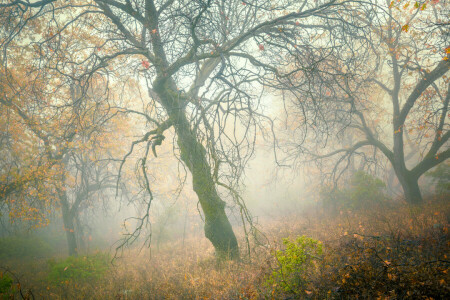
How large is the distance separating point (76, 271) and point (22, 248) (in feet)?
37.2

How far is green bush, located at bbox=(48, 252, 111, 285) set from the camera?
6773mm

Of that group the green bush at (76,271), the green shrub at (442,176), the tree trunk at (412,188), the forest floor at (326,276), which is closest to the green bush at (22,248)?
the forest floor at (326,276)

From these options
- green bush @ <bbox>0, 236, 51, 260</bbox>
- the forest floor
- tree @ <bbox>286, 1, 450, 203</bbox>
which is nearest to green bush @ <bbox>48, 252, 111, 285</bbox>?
the forest floor

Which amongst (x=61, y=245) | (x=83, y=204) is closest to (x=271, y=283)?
(x=83, y=204)

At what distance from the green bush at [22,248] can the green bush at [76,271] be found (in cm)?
985

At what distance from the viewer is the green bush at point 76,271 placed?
22.2 ft

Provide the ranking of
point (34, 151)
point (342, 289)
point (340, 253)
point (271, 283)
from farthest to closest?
1. point (34, 151)
2. point (340, 253)
3. point (271, 283)
4. point (342, 289)

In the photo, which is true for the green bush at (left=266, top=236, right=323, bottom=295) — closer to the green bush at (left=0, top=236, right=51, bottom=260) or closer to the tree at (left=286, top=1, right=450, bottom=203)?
the tree at (left=286, top=1, right=450, bottom=203)

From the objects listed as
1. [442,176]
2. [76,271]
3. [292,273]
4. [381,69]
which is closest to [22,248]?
[76,271]

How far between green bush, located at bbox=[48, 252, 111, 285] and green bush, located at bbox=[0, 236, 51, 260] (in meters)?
9.85

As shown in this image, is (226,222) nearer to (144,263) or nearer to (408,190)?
(144,263)

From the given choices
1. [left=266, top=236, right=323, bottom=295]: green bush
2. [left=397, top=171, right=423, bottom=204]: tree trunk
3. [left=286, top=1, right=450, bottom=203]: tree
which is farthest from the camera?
[left=397, top=171, right=423, bottom=204]: tree trunk

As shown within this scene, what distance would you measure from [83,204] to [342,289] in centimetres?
1416

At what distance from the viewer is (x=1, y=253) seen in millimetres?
13273
